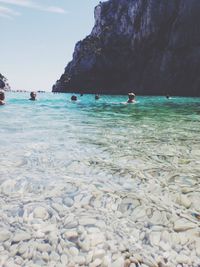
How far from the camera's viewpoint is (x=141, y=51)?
112 meters

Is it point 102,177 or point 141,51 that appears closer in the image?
point 102,177

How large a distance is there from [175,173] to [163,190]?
1.19 metres

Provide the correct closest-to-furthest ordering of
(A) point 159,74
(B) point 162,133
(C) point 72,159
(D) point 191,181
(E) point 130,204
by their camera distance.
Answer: (E) point 130,204
(D) point 191,181
(C) point 72,159
(B) point 162,133
(A) point 159,74

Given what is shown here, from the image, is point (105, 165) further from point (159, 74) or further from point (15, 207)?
point (159, 74)

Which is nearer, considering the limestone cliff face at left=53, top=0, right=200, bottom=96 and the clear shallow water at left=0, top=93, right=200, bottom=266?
the clear shallow water at left=0, top=93, right=200, bottom=266

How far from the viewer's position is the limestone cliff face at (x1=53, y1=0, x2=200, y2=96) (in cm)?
9712

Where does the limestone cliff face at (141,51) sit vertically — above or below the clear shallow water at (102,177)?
above

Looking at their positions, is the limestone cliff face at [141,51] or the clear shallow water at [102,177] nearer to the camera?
the clear shallow water at [102,177]

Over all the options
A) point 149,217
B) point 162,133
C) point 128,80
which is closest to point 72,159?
point 149,217

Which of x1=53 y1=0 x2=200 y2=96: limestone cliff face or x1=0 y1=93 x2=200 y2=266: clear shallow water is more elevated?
x1=53 y1=0 x2=200 y2=96: limestone cliff face

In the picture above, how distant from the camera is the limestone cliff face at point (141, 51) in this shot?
319ft

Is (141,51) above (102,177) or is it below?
above

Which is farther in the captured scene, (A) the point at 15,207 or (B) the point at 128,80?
(B) the point at 128,80

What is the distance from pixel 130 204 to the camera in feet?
16.8
